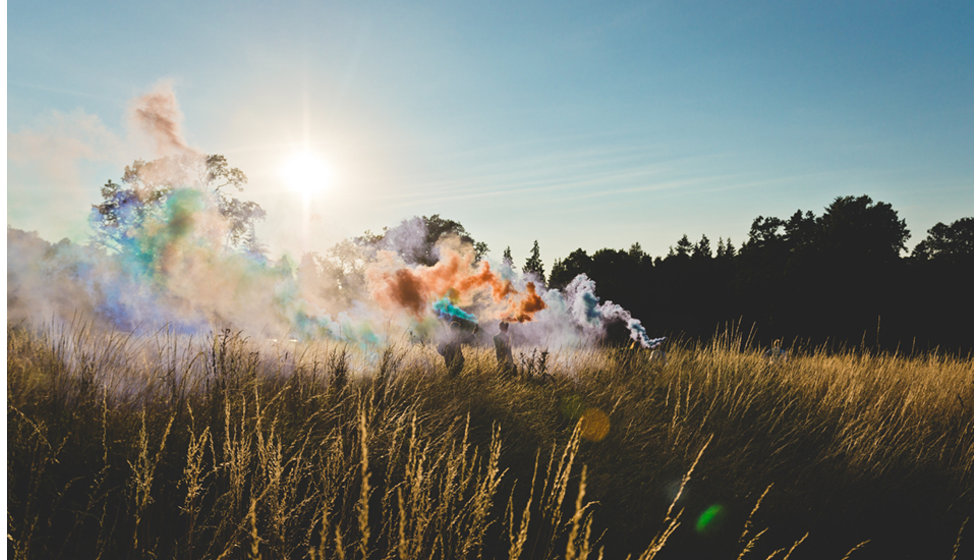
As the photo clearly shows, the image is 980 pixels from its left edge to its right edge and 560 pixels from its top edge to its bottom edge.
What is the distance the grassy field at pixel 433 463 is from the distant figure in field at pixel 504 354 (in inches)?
14.8

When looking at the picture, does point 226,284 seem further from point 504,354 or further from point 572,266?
point 572,266

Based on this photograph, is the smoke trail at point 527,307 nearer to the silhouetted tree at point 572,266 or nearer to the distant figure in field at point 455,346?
the distant figure in field at point 455,346

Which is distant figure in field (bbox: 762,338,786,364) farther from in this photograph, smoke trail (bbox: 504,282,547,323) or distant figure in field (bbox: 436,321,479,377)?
distant figure in field (bbox: 436,321,479,377)

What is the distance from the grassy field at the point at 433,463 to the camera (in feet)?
5.49

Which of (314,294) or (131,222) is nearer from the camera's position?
(131,222)

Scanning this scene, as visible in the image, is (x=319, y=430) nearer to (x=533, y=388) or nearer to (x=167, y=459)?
(x=167, y=459)

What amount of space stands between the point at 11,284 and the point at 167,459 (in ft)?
13.0

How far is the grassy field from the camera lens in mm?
1673

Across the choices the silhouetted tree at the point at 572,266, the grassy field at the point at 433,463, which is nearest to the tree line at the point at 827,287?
the silhouetted tree at the point at 572,266

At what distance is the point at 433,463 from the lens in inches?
102

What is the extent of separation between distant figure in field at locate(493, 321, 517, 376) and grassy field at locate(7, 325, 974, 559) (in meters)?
0.38

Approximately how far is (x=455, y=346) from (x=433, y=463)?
2.29 meters

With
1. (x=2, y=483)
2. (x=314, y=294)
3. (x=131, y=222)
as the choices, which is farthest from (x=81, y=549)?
(x=314, y=294)

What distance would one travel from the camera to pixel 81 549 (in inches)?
66.2
